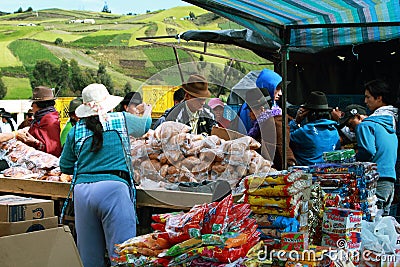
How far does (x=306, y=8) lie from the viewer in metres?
3.26

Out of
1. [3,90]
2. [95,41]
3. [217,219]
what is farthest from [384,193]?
[95,41]

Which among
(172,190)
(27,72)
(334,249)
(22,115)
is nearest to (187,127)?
→ (172,190)

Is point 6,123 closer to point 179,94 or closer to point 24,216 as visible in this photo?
point 179,94

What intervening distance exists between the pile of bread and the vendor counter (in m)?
0.11

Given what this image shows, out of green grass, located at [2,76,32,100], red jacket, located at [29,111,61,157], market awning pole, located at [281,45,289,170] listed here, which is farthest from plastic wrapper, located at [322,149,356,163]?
green grass, located at [2,76,32,100]

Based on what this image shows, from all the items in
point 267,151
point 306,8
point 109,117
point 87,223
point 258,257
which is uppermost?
point 306,8

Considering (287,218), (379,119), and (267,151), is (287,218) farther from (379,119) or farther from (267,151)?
(379,119)

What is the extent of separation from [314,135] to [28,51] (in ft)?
99.0

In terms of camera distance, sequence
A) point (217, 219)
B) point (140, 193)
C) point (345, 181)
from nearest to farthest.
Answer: point (217, 219) < point (345, 181) < point (140, 193)

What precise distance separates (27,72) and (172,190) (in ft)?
91.2

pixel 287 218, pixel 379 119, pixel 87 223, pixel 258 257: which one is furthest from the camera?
pixel 379 119

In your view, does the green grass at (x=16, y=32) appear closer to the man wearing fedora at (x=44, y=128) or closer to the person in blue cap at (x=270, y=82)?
the man wearing fedora at (x=44, y=128)

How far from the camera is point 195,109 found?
3074 millimetres

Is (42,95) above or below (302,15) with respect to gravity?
below
